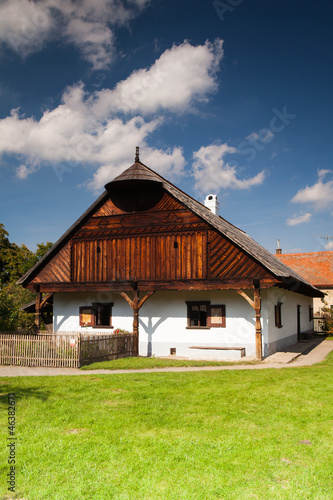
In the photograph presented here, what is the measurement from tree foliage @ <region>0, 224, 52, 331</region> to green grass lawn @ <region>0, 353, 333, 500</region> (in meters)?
14.1

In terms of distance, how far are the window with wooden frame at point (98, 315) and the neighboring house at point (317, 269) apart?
21876 mm

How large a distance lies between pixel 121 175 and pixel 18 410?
1348 cm

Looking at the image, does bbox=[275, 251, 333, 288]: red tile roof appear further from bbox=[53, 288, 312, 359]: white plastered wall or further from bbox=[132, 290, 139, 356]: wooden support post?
bbox=[132, 290, 139, 356]: wooden support post

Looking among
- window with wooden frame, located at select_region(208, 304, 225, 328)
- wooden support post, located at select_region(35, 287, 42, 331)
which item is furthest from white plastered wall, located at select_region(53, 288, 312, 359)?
wooden support post, located at select_region(35, 287, 42, 331)

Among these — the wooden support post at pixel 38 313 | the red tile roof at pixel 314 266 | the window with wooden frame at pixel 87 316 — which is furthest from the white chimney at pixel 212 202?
the red tile roof at pixel 314 266

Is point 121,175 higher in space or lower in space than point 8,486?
higher

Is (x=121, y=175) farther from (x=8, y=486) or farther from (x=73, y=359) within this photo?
(x=8, y=486)

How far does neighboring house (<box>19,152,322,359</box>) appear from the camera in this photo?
18.0m

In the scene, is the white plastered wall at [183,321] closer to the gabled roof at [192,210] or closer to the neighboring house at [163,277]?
the neighboring house at [163,277]

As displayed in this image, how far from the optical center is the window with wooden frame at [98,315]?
21.6 m

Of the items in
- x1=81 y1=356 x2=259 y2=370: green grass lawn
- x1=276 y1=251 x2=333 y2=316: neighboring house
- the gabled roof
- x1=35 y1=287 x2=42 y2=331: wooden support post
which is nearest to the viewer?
x1=81 y1=356 x2=259 y2=370: green grass lawn

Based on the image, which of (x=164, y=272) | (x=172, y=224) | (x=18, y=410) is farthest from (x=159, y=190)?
(x=18, y=410)

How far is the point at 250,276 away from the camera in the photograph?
57.1 feet

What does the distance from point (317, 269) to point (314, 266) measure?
76cm
